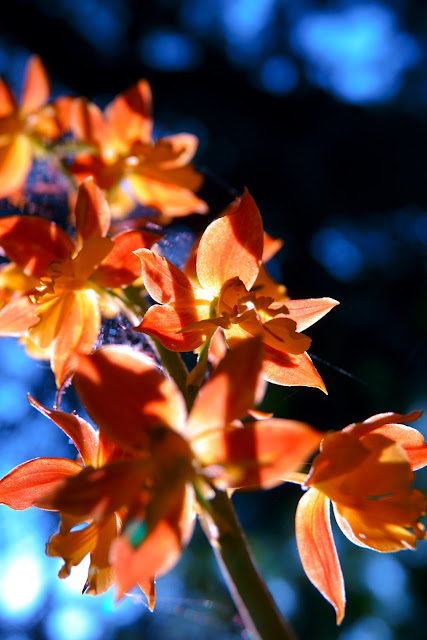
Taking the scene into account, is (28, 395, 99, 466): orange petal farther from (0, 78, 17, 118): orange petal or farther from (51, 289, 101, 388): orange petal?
(0, 78, 17, 118): orange petal

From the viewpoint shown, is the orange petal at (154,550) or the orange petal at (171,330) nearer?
the orange petal at (154,550)

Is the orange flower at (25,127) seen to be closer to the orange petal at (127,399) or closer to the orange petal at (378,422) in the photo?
the orange petal at (127,399)

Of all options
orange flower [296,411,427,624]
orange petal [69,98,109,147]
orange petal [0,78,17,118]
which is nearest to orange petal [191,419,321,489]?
orange flower [296,411,427,624]

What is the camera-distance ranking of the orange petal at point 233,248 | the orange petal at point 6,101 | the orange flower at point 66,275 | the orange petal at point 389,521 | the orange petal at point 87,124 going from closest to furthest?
1. the orange petal at point 389,521
2. the orange petal at point 233,248
3. the orange flower at point 66,275
4. the orange petal at point 87,124
5. the orange petal at point 6,101

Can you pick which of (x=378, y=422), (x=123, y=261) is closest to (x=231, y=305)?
(x=123, y=261)

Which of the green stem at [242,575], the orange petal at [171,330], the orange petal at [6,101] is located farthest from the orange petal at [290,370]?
the orange petal at [6,101]

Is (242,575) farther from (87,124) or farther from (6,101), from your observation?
(6,101)
